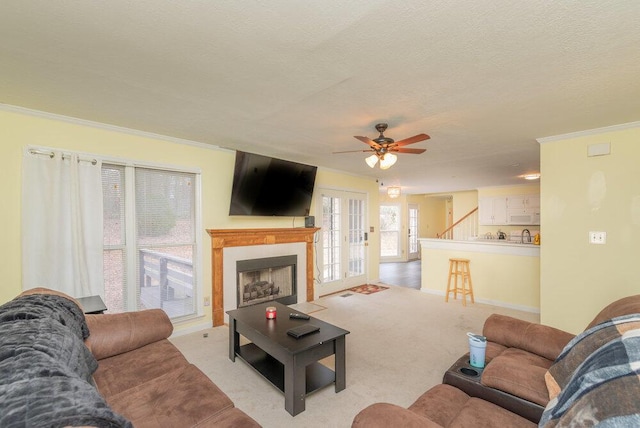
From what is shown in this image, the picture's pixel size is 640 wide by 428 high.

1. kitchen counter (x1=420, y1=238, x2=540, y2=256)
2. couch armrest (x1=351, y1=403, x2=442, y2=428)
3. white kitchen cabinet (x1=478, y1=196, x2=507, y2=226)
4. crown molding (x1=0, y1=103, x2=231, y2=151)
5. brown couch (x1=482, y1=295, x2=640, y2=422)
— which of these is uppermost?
crown molding (x1=0, y1=103, x2=231, y2=151)

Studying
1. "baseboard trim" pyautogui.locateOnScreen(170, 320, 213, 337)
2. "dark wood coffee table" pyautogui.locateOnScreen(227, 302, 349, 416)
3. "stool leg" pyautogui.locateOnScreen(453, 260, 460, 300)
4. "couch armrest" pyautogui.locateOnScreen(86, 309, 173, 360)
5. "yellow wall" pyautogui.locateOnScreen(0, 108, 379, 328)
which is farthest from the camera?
"stool leg" pyautogui.locateOnScreen(453, 260, 460, 300)

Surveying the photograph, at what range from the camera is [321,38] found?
1.55 meters

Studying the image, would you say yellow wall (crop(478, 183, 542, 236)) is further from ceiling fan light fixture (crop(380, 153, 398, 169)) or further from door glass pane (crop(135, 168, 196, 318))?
door glass pane (crop(135, 168, 196, 318))

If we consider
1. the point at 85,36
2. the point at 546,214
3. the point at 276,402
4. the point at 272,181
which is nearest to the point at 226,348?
the point at 276,402

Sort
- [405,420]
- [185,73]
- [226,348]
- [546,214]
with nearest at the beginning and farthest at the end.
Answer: [405,420], [185,73], [226,348], [546,214]

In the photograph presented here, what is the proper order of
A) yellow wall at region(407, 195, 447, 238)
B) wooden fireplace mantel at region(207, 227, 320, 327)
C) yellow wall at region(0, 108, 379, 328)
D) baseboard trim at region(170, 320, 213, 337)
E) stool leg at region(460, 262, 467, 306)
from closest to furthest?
yellow wall at region(0, 108, 379, 328) → baseboard trim at region(170, 320, 213, 337) → wooden fireplace mantel at region(207, 227, 320, 327) → stool leg at region(460, 262, 467, 306) → yellow wall at region(407, 195, 447, 238)

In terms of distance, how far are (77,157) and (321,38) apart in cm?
276

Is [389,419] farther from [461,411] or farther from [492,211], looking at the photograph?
[492,211]

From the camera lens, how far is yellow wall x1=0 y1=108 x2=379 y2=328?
2.53 m

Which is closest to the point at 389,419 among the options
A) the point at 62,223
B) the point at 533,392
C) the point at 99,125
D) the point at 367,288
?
the point at 533,392

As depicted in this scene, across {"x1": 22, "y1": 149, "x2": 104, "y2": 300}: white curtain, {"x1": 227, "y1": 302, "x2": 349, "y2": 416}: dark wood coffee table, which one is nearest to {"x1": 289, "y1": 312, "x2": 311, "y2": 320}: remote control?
{"x1": 227, "y1": 302, "x2": 349, "y2": 416}: dark wood coffee table

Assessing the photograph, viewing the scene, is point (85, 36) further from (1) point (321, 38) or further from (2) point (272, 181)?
(2) point (272, 181)

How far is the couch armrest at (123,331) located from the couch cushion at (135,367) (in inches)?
2.0

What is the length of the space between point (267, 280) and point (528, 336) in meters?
Answer: 3.42
